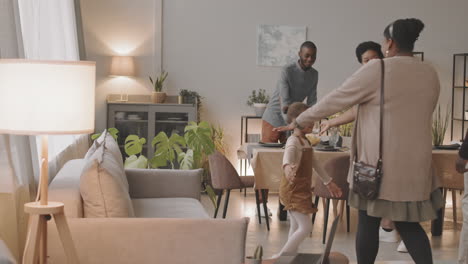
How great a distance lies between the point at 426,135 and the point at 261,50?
542cm

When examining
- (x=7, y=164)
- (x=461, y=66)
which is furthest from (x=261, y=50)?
(x=7, y=164)

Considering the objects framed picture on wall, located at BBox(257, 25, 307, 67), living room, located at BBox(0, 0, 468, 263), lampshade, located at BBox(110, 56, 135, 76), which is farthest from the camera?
framed picture on wall, located at BBox(257, 25, 307, 67)

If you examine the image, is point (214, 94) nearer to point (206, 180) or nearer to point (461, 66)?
point (206, 180)

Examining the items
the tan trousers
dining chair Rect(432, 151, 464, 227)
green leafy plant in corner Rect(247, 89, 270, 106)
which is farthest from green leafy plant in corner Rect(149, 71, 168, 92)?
the tan trousers

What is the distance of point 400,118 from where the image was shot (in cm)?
361

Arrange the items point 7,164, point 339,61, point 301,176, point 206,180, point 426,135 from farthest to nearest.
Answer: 1. point 339,61
2. point 206,180
3. point 301,176
4. point 426,135
5. point 7,164

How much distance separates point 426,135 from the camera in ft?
12.0

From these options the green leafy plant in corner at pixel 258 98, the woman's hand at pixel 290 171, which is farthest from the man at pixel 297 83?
the woman's hand at pixel 290 171

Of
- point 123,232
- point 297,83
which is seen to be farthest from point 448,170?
point 123,232

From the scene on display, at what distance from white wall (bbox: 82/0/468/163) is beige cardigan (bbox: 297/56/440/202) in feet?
17.4

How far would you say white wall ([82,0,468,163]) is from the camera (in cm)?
870

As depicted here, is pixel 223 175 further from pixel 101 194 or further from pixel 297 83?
pixel 101 194

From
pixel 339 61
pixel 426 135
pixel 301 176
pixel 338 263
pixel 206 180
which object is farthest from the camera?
pixel 339 61

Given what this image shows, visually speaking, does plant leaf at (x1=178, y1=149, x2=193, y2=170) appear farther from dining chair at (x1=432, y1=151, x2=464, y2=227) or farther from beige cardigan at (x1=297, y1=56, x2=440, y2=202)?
beige cardigan at (x1=297, y1=56, x2=440, y2=202)
